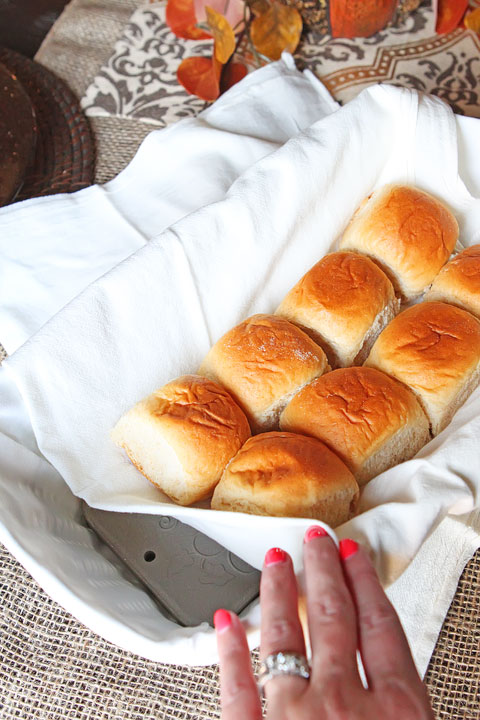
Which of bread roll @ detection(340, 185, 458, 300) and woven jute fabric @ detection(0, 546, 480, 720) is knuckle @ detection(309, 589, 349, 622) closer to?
woven jute fabric @ detection(0, 546, 480, 720)

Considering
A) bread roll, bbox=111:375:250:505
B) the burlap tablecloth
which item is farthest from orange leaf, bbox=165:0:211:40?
the burlap tablecloth

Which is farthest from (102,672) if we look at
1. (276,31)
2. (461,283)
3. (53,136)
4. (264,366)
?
(276,31)

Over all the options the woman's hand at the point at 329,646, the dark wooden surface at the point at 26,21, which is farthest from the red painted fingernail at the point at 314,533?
the dark wooden surface at the point at 26,21

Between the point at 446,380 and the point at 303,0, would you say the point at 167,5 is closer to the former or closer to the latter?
the point at 303,0

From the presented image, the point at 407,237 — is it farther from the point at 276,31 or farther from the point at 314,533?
the point at 276,31

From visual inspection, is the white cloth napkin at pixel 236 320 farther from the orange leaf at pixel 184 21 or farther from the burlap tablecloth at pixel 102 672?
the orange leaf at pixel 184 21
